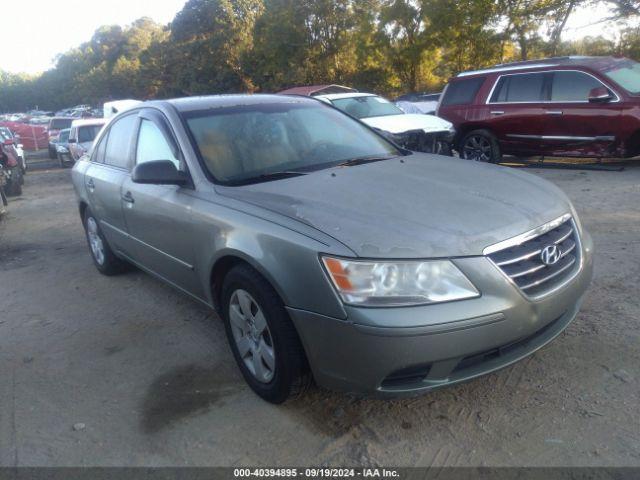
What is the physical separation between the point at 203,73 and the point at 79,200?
3686 centimetres

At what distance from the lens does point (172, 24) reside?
154 feet

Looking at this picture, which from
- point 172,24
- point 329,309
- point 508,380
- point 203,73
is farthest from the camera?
point 172,24

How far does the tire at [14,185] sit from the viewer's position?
11820mm

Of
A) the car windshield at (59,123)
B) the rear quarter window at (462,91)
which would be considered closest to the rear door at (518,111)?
the rear quarter window at (462,91)

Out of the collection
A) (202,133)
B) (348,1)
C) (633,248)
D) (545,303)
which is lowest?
(633,248)

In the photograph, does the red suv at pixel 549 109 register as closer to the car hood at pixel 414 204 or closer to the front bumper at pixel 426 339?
the car hood at pixel 414 204

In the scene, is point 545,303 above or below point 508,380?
above

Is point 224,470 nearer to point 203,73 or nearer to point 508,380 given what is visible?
point 508,380

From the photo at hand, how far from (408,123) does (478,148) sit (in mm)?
1434

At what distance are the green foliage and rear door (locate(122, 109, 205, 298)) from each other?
17.9 meters

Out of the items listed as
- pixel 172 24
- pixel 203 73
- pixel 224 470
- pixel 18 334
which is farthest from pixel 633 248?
pixel 172 24

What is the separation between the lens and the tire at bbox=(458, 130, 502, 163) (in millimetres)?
9570

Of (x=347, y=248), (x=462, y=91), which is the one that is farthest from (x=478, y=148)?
(x=347, y=248)

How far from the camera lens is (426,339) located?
231 cm
